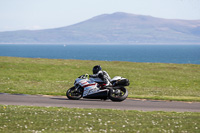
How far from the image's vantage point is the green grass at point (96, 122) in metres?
11.0

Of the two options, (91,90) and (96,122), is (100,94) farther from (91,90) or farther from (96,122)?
(96,122)

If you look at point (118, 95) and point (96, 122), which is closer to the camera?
point (96, 122)

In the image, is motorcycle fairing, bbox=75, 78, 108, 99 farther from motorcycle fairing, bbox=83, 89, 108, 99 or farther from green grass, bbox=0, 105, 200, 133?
green grass, bbox=0, 105, 200, 133

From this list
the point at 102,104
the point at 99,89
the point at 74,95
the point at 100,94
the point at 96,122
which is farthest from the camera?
the point at 74,95

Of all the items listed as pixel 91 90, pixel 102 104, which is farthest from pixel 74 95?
pixel 102 104

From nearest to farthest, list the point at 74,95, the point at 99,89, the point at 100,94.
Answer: the point at 100,94 → the point at 99,89 → the point at 74,95

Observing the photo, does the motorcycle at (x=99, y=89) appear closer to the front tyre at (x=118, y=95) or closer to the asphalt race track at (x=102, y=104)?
the front tyre at (x=118, y=95)

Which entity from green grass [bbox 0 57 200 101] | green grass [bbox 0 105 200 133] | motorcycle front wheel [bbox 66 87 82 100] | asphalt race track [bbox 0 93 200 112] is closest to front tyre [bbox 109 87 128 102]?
asphalt race track [bbox 0 93 200 112]

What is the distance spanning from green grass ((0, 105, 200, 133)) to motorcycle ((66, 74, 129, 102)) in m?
4.10

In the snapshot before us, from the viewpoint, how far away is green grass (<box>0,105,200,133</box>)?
11.0 metres

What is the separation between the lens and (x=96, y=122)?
12.2 m

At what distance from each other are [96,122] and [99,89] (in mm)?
7005

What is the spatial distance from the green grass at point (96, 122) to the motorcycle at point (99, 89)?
4.10 meters

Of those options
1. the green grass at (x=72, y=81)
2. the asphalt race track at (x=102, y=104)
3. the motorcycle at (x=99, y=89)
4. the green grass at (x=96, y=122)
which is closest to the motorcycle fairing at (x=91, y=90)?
the motorcycle at (x=99, y=89)
